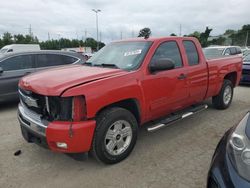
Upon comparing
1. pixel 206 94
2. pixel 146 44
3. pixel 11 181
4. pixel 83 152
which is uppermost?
pixel 146 44

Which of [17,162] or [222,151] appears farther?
[17,162]

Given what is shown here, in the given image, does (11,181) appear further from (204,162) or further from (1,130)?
(204,162)

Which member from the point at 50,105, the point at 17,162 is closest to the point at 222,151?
the point at 50,105

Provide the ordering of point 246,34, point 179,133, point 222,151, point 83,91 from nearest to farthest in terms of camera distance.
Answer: point 222,151 → point 83,91 → point 179,133 → point 246,34

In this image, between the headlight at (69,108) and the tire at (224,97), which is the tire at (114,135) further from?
the tire at (224,97)

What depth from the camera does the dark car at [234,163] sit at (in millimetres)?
1770

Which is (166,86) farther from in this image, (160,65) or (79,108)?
(79,108)

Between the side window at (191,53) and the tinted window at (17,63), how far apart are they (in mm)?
4508

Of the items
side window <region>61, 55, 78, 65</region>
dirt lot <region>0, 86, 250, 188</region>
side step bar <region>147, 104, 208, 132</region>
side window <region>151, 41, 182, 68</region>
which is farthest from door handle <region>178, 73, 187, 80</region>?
side window <region>61, 55, 78, 65</region>

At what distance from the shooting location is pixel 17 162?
367 cm

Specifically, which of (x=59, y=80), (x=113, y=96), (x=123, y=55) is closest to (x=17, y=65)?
(x=123, y=55)

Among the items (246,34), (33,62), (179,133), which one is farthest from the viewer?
(246,34)

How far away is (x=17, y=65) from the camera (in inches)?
271

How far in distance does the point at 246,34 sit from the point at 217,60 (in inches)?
2991
